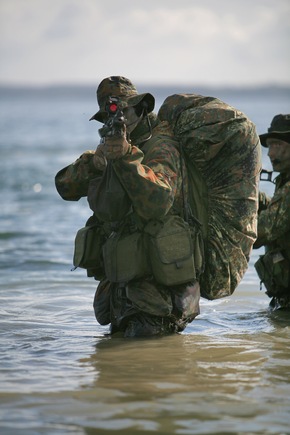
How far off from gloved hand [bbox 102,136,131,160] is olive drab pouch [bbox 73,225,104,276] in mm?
956

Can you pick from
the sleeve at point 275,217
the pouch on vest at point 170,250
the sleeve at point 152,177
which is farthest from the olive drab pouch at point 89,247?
the sleeve at point 275,217

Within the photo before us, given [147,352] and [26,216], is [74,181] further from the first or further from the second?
[26,216]

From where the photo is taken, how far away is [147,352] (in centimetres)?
739

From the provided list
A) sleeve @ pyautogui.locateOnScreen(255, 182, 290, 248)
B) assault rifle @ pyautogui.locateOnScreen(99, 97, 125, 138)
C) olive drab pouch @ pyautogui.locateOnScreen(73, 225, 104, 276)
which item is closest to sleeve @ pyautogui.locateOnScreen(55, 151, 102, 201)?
olive drab pouch @ pyautogui.locateOnScreen(73, 225, 104, 276)

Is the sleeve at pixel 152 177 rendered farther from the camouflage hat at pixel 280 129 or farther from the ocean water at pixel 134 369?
the camouflage hat at pixel 280 129

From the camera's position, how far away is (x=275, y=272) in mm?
9375

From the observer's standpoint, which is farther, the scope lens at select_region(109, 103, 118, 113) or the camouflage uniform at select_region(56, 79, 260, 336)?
the camouflage uniform at select_region(56, 79, 260, 336)

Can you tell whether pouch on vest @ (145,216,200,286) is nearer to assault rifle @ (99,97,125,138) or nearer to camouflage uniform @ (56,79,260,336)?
camouflage uniform @ (56,79,260,336)

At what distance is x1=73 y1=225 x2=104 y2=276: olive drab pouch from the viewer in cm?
784

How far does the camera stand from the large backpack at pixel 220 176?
298 inches

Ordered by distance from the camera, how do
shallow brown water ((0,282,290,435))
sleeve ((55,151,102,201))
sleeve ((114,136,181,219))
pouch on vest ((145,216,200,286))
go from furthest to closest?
sleeve ((55,151,102,201))
pouch on vest ((145,216,200,286))
sleeve ((114,136,181,219))
shallow brown water ((0,282,290,435))

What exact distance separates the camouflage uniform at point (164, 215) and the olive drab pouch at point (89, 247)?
0.22 metres

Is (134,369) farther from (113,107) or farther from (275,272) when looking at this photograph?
(275,272)

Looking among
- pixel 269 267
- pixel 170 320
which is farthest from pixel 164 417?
pixel 269 267
